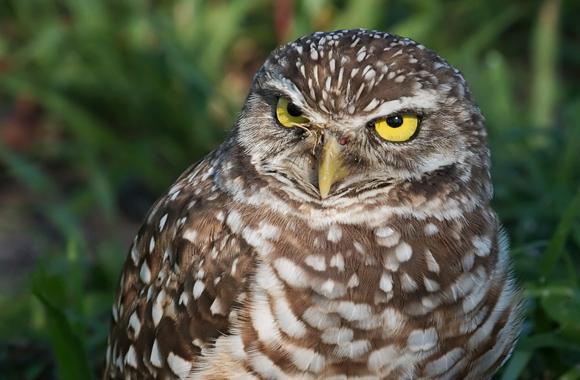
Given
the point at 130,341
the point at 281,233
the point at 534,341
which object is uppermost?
the point at 281,233

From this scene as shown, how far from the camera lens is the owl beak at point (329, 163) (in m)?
2.17

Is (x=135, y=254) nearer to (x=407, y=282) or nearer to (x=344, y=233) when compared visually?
(x=344, y=233)

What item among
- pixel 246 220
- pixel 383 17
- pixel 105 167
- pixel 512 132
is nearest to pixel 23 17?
pixel 105 167

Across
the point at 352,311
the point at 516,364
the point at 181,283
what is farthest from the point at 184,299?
the point at 516,364

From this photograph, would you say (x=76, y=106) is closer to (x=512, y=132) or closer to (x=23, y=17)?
(x=23, y=17)

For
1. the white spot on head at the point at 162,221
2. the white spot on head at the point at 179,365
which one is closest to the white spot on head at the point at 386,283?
the white spot on head at the point at 179,365

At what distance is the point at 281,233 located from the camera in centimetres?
231

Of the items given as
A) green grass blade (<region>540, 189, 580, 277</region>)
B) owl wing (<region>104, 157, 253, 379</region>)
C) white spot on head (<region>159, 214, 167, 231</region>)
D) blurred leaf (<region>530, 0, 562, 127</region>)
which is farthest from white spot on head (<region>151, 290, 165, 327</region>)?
blurred leaf (<region>530, 0, 562, 127</region>)

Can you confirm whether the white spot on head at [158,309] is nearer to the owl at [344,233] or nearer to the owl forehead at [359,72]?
the owl at [344,233]

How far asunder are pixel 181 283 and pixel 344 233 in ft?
1.73

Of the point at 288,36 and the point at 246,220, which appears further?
the point at 288,36

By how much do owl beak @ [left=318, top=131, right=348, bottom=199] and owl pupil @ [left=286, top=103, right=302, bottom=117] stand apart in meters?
0.10

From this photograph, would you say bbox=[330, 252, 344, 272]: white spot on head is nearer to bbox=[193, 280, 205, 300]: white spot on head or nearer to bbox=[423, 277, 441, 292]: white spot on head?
bbox=[423, 277, 441, 292]: white spot on head

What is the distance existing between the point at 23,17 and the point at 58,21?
0.95 ft
